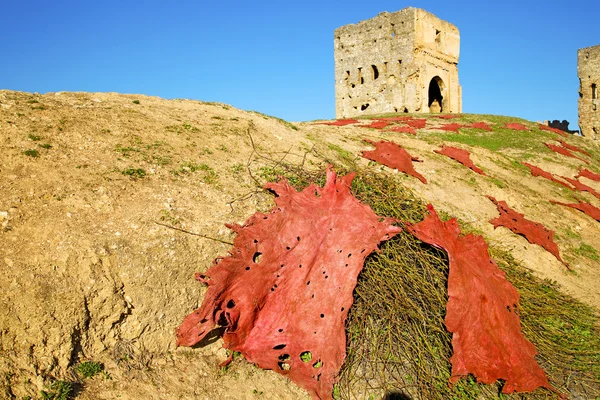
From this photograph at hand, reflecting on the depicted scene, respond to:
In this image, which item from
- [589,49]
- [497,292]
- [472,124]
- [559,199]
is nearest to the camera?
[497,292]

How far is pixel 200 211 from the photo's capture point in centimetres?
519

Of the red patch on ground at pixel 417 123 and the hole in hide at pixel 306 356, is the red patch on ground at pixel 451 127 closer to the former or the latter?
the red patch on ground at pixel 417 123

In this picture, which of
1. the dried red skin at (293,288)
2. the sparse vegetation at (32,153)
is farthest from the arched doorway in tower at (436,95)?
the sparse vegetation at (32,153)

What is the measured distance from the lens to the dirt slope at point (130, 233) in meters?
3.68

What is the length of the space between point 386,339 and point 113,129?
4759 mm

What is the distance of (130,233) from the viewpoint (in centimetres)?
453

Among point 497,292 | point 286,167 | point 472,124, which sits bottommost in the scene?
point 497,292

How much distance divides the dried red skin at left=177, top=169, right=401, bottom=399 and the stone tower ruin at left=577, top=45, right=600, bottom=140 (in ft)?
86.1

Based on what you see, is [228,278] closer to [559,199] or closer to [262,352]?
[262,352]

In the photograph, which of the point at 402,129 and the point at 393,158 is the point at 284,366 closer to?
the point at 393,158

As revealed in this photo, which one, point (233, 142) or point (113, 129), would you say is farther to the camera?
point (233, 142)

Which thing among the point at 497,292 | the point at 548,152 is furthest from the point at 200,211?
the point at 548,152

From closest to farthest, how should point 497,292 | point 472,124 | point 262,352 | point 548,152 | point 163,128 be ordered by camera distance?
point 262,352, point 497,292, point 163,128, point 548,152, point 472,124

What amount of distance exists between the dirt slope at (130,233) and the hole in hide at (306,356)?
29 cm
